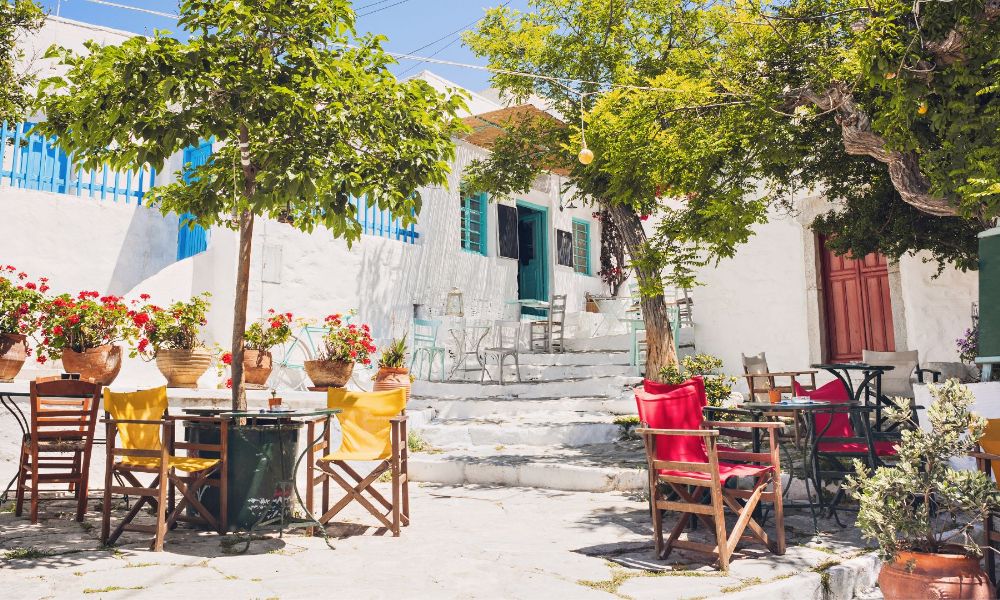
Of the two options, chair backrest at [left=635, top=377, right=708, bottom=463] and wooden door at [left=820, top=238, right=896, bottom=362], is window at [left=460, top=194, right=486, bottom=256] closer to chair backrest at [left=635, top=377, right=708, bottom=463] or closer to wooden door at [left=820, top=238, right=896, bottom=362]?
wooden door at [left=820, top=238, right=896, bottom=362]

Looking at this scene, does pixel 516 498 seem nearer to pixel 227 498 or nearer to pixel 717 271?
pixel 227 498

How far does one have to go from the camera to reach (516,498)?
609cm

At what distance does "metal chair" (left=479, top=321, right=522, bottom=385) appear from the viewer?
35.2ft

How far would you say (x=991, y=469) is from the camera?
379 centimetres

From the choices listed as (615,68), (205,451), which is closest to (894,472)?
(205,451)

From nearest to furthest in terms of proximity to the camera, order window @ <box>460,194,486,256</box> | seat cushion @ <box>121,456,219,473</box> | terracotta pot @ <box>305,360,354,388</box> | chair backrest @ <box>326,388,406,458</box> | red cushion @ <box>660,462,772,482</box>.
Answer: red cushion @ <box>660,462,772,482</box>, seat cushion @ <box>121,456,219,473</box>, chair backrest @ <box>326,388,406,458</box>, terracotta pot @ <box>305,360,354,388</box>, window @ <box>460,194,486,256</box>

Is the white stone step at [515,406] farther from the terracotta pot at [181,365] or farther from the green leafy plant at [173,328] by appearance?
the green leafy plant at [173,328]

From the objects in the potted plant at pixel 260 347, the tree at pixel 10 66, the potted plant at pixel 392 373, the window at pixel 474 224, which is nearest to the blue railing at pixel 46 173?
the tree at pixel 10 66

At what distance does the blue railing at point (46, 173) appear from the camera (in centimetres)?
902

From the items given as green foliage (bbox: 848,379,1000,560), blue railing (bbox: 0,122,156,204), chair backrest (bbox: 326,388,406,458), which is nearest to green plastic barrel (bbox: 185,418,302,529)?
chair backrest (bbox: 326,388,406,458)

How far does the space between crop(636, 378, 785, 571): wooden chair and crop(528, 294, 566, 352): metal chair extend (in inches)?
290

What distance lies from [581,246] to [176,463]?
41.1ft

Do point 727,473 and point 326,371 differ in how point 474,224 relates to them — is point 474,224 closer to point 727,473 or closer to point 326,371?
point 326,371

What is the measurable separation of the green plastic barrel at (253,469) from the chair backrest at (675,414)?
2240 millimetres
